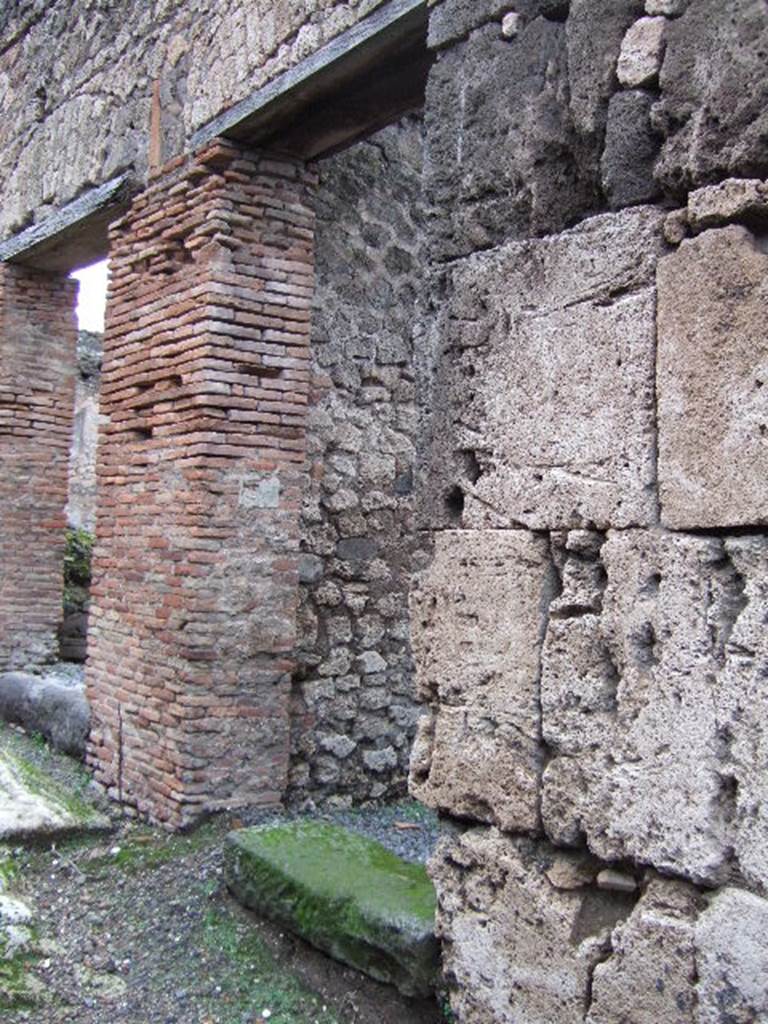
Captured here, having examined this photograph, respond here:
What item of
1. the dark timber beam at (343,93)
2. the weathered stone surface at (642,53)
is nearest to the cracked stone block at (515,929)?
the weathered stone surface at (642,53)

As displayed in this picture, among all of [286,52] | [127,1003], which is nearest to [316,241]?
[286,52]

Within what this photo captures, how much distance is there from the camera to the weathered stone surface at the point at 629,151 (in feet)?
7.95

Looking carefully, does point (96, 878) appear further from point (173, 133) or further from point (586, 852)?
point (173, 133)

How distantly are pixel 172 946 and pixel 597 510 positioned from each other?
8.15 ft

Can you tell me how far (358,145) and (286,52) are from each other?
108cm

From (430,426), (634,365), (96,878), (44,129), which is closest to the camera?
(634,365)

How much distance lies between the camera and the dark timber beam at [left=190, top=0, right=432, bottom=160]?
4156mm

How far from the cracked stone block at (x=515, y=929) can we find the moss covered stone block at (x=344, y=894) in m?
0.26

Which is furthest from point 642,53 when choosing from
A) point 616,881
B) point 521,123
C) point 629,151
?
point 616,881

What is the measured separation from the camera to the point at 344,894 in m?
3.51

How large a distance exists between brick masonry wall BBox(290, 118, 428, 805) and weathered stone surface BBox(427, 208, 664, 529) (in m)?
2.41

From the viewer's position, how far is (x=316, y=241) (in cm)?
547

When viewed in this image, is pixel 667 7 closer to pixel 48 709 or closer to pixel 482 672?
pixel 482 672

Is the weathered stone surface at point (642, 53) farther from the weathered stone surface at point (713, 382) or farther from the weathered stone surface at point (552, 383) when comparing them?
the weathered stone surface at point (713, 382)
